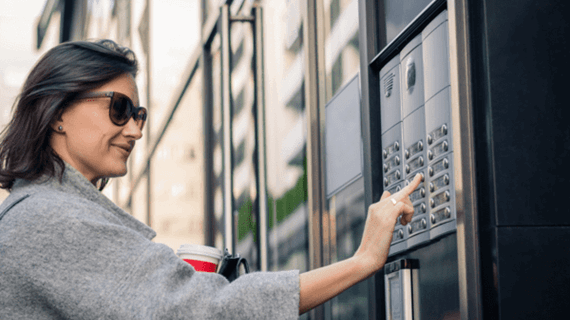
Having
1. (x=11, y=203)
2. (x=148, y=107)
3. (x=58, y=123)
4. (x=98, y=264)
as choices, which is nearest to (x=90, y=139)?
(x=58, y=123)

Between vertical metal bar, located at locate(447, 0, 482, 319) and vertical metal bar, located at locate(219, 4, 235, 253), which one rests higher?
vertical metal bar, located at locate(219, 4, 235, 253)

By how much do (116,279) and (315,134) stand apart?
147 centimetres

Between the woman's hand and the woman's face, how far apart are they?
59 centimetres

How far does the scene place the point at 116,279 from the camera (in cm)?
136

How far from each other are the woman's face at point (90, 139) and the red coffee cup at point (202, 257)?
1.03ft

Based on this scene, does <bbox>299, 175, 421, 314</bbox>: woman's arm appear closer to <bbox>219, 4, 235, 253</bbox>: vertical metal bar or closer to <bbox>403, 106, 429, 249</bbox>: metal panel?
<bbox>403, 106, 429, 249</bbox>: metal panel

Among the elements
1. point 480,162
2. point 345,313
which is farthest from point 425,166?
point 345,313

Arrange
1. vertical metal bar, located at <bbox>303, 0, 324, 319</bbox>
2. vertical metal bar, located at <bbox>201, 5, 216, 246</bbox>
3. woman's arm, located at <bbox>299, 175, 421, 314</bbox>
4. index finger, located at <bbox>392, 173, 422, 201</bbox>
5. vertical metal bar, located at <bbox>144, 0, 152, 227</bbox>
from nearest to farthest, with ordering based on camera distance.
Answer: woman's arm, located at <bbox>299, 175, 421, 314</bbox> → index finger, located at <bbox>392, 173, 422, 201</bbox> → vertical metal bar, located at <bbox>303, 0, 324, 319</bbox> → vertical metal bar, located at <bbox>201, 5, 216, 246</bbox> → vertical metal bar, located at <bbox>144, 0, 152, 227</bbox>

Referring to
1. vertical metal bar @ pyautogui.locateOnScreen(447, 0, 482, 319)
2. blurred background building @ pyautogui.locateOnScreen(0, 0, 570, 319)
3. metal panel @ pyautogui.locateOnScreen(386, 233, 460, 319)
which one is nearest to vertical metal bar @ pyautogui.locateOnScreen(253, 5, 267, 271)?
blurred background building @ pyautogui.locateOnScreen(0, 0, 570, 319)

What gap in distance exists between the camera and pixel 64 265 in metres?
1.37

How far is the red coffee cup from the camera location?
1833 millimetres

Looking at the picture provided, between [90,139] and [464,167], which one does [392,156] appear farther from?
[90,139]

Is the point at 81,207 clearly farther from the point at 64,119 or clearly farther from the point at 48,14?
the point at 48,14

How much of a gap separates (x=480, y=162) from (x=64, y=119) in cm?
92
